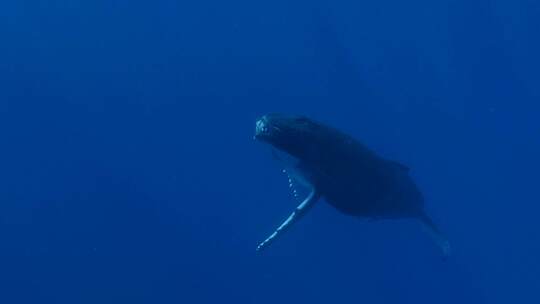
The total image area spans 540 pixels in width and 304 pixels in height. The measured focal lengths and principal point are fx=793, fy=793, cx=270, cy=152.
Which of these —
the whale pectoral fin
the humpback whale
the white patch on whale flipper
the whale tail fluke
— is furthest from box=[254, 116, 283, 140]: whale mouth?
the whale tail fluke

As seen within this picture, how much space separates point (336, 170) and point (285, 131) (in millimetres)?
1202

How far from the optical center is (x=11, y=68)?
28.4 metres

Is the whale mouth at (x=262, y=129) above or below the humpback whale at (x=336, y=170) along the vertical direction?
above

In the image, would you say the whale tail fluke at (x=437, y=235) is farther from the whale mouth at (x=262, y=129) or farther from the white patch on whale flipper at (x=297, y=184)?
the whale mouth at (x=262, y=129)

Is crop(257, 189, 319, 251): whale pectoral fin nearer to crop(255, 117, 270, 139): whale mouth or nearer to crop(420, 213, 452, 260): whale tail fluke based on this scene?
crop(255, 117, 270, 139): whale mouth

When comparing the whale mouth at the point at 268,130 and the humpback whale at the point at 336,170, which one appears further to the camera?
the humpback whale at the point at 336,170

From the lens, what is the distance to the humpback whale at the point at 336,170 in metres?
7.90

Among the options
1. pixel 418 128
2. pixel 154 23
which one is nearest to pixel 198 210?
pixel 418 128

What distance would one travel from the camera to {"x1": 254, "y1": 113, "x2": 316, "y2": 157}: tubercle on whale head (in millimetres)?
7777

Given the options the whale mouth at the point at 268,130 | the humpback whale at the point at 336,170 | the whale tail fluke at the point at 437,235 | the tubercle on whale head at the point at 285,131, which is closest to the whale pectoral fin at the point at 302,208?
the humpback whale at the point at 336,170

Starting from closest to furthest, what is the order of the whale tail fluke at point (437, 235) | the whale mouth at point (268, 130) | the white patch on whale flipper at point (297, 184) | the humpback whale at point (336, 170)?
the whale mouth at point (268, 130) → the humpback whale at point (336, 170) → the white patch on whale flipper at point (297, 184) → the whale tail fluke at point (437, 235)

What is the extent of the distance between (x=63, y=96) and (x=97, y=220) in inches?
251

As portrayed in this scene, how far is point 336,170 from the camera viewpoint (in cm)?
878

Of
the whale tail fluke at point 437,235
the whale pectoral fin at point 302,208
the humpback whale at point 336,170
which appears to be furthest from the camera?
the whale tail fluke at point 437,235
